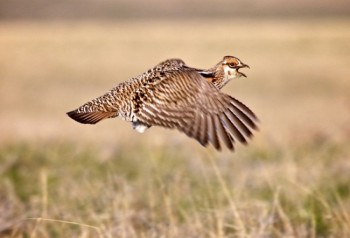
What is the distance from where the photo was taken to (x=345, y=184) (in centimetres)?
607

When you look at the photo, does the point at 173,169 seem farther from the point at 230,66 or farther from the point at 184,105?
the point at 184,105

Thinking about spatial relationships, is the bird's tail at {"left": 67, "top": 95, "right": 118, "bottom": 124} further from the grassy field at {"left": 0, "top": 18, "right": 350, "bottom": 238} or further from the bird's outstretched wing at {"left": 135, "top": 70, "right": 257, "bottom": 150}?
the grassy field at {"left": 0, "top": 18, "right": 350, "bottom": 238}

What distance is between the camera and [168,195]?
4969 millimetres

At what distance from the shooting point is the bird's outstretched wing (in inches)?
161

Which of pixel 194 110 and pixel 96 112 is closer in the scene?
pixel 194 110

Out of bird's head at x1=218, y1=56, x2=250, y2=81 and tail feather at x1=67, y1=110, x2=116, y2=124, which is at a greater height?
bird's head at x1=218, y1=56, x2=250, y2=81

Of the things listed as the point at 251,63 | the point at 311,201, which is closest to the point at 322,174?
the point at 311,201

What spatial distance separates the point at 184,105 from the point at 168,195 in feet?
2.84

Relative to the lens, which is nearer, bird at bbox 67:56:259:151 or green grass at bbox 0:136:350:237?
bird at bbox 67:56:259:151

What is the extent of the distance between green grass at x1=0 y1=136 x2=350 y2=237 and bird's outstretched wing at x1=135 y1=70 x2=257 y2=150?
38 cm

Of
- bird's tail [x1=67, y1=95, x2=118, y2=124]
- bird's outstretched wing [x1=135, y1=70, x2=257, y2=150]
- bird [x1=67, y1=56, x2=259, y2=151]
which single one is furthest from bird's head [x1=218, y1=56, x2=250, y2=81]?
bird's tail [x1=67, y1=95, x2=118, y2=124]

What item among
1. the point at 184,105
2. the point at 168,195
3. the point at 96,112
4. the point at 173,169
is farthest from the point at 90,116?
the point at 173,169

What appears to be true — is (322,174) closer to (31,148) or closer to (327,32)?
(31,148)

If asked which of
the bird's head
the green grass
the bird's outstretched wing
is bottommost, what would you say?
the green grass
